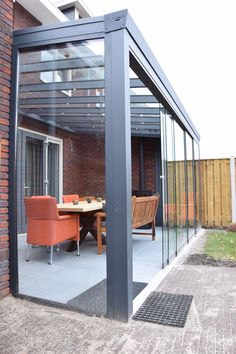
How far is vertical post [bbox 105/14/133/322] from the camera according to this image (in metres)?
2.46

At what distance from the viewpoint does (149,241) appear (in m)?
6.00

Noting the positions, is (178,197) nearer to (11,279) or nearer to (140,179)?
(11,279)

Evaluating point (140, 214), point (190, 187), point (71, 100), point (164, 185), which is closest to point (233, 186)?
point (190, 187)

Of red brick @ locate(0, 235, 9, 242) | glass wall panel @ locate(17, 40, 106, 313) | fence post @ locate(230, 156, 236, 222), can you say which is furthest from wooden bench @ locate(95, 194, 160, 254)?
fence post @ locate(230, 156, 236, 222)

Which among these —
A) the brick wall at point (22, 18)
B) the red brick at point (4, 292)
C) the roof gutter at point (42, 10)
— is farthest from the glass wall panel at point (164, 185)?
the roof gutter at point (42, 10)

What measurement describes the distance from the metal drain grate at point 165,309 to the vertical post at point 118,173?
16 cm

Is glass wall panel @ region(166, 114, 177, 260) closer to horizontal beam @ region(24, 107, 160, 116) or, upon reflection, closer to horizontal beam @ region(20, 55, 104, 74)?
horizontal beam @ region(24, 107, 160, 116)

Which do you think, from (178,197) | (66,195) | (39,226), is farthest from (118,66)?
(66,195)

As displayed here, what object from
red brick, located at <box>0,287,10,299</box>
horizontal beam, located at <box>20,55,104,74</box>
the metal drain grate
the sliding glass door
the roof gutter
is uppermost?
the roof gutter

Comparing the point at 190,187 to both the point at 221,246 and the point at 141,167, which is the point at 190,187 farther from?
the point at 141,167

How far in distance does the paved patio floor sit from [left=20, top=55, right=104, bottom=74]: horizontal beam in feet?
7.02

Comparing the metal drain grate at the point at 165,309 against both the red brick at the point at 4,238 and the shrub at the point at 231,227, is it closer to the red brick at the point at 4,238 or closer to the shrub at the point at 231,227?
the red brick at the point at 4,238

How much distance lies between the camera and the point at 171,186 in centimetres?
462

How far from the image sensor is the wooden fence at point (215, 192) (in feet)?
26.8
